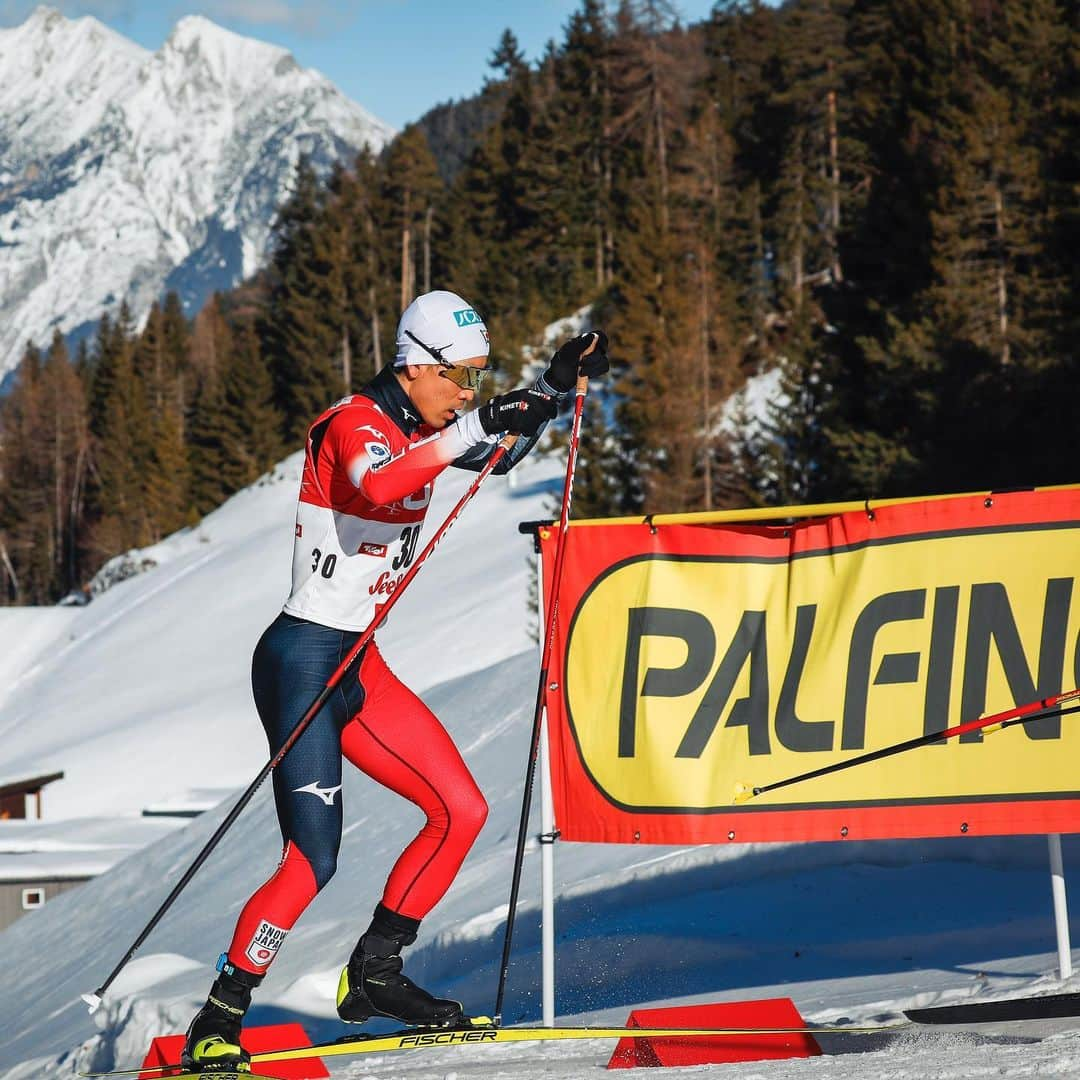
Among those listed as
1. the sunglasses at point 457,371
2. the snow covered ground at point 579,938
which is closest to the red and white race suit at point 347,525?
the sunglasses at point 457,371

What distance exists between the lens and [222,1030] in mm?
3766

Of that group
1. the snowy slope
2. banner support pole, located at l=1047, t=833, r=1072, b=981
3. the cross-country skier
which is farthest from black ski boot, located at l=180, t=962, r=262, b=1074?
the snowy slope

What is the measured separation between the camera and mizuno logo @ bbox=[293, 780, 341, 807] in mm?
3863

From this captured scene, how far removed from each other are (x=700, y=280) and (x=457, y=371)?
39584 mm

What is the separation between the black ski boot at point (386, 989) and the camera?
4035 millimetres

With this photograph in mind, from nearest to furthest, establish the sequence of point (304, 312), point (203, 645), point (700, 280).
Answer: point (203, 645) < point (700, 280) < point (304, 312)

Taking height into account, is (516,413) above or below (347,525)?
above

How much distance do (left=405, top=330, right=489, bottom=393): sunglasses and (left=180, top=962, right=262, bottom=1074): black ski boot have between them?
1.90m

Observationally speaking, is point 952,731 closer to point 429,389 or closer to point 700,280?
point 429,389

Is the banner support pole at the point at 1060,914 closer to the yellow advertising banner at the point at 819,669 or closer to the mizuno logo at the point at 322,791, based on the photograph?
the yellow advertising banner at the point at 819,669

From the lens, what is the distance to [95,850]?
78.9 ft

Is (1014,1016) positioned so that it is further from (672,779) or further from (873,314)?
(873,314)

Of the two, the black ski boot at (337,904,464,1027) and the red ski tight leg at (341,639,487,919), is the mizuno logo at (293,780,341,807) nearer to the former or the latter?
the red ski tight leg at (341,639,487,919)

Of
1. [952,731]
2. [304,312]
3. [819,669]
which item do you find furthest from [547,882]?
[304,312]
